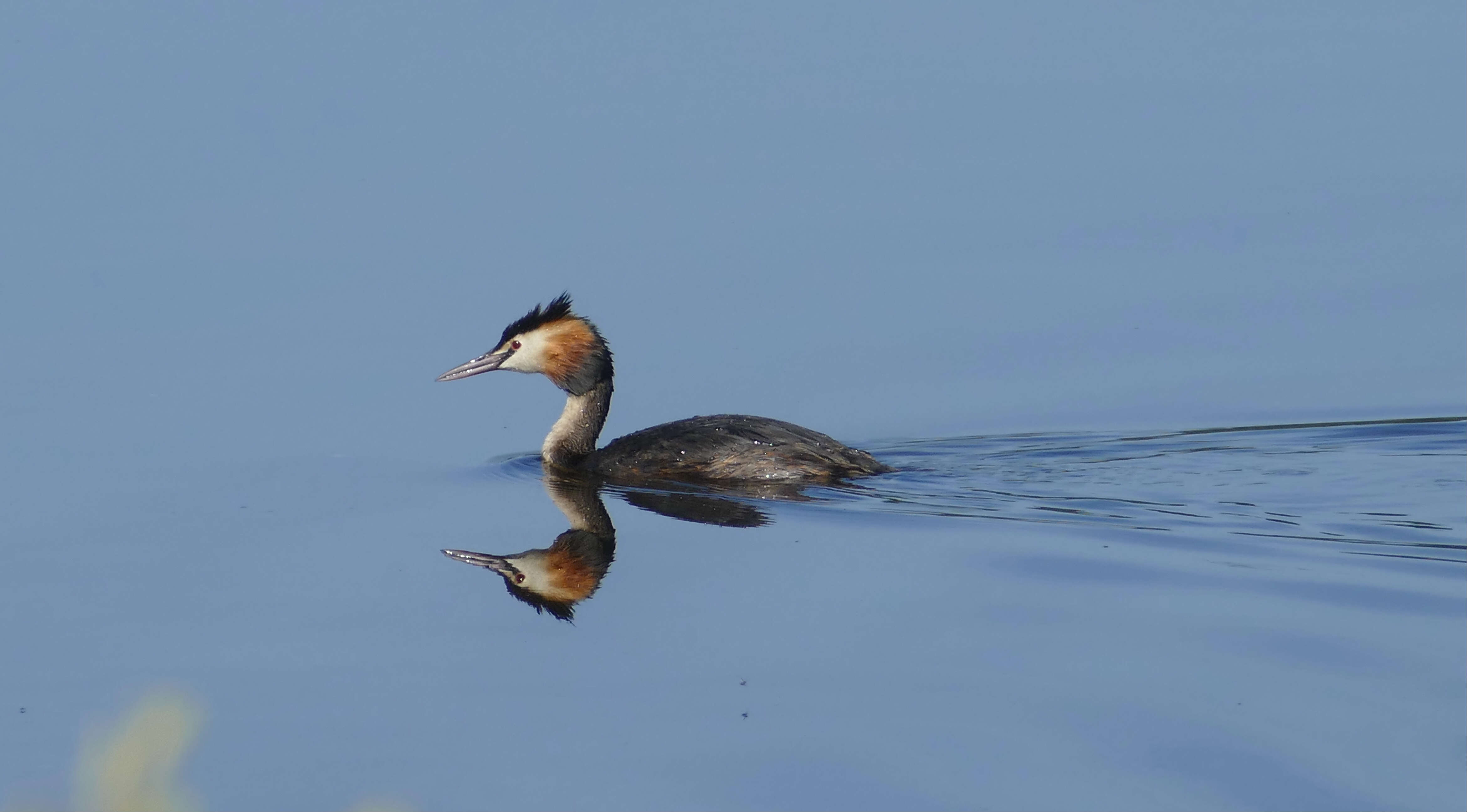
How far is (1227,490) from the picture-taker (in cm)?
887

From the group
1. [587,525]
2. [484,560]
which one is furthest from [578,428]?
[484,560]

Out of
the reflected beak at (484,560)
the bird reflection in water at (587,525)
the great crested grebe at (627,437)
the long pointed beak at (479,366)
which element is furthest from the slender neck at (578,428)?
the reflected beak at (484,560)

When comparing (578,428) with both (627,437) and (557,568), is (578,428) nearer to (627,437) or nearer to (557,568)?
(627,437)

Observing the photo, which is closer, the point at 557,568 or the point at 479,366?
the point at 557,568

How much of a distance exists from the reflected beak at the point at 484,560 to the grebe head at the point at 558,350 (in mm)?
2202

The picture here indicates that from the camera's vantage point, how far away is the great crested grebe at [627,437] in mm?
9586

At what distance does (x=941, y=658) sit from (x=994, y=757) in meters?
0.96

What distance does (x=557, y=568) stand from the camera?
27.3 feet

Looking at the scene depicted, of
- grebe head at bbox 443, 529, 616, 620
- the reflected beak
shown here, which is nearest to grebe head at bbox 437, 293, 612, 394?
grebe head at bbox 443, 529, 616, 620

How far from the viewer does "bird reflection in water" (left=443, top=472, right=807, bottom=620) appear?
26.1 ft

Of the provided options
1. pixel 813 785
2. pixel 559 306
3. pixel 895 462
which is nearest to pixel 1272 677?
pixel 813 785

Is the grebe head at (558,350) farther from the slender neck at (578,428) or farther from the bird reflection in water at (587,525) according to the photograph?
the bird reflection in water at (587,525)

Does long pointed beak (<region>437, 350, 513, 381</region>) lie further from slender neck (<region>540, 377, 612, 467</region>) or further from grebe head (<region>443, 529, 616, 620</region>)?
grebe head (<region>443, 529, 616, 620</region>)

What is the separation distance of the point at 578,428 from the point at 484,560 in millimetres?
2237
